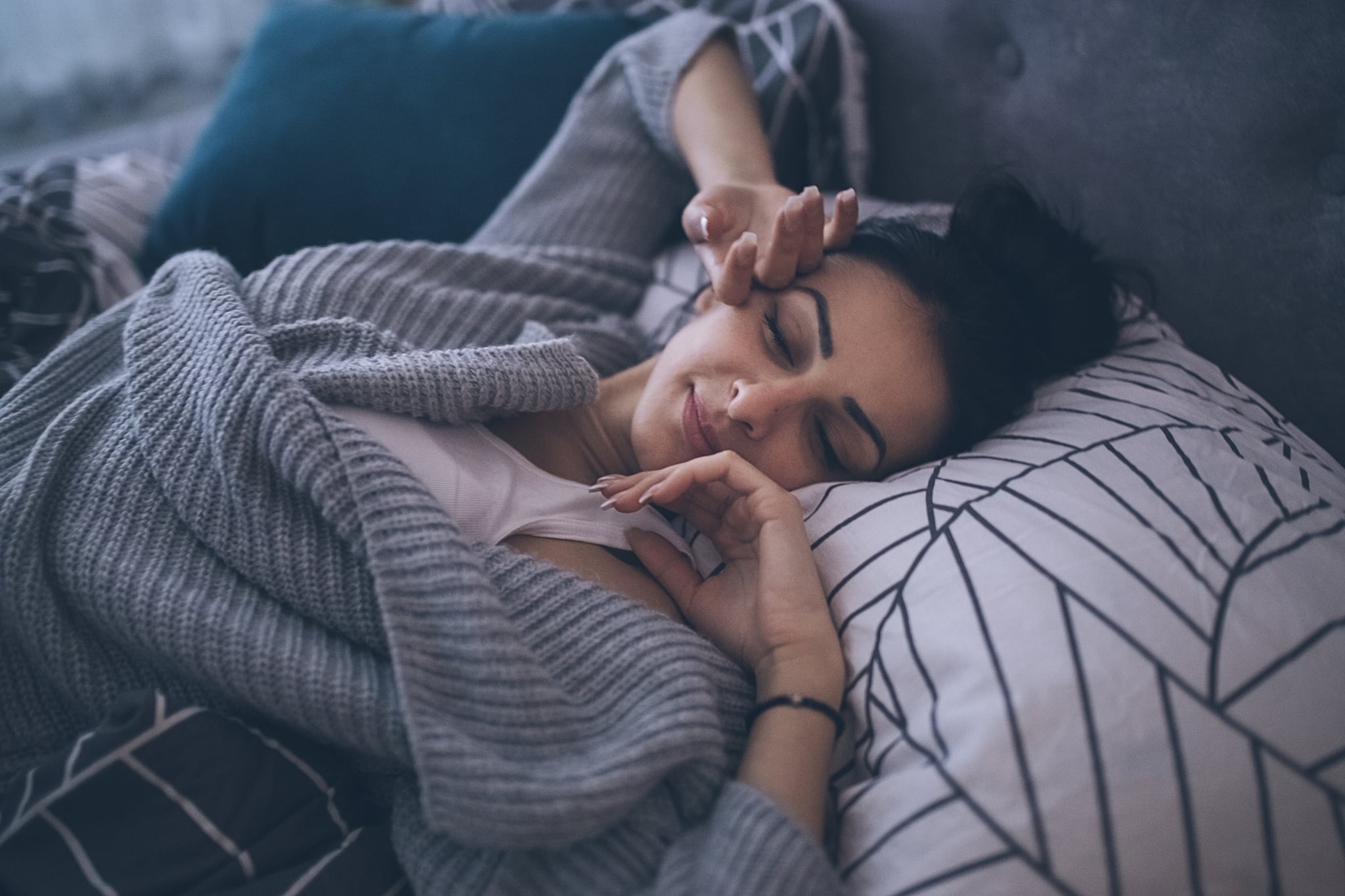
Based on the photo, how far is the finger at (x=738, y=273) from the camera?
0.87 m

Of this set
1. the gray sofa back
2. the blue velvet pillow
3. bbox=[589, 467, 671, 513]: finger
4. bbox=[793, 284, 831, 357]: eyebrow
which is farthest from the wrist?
the blue velvet pillow

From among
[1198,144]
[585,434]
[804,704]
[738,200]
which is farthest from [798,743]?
[1198,144]

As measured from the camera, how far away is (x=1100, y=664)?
0.60 m

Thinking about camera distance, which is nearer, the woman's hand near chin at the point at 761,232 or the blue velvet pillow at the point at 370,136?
the woman's hand near chin at the point at 761,232

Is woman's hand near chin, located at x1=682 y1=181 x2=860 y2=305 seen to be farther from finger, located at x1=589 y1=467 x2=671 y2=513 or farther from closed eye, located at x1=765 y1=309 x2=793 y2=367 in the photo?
finger, located at x1=589 y1=467 x2=671 y2=513

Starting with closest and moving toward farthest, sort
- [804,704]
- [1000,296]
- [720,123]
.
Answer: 1. [804,704]
2. [1000,296]
3. [720,123]

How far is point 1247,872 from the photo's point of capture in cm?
54

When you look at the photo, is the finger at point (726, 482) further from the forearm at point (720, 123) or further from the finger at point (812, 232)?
the forearm at point (720, 123)

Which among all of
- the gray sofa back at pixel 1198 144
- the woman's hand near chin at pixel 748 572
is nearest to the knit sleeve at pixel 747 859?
the woman's hand near chin at pixel 748 572

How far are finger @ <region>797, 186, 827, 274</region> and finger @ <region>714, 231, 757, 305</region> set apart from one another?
60 mm

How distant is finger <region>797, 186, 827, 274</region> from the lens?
0.88 m

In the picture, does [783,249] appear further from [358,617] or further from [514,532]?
[358,617]

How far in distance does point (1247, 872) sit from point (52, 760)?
2.98ft

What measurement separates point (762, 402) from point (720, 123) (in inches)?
22.5
